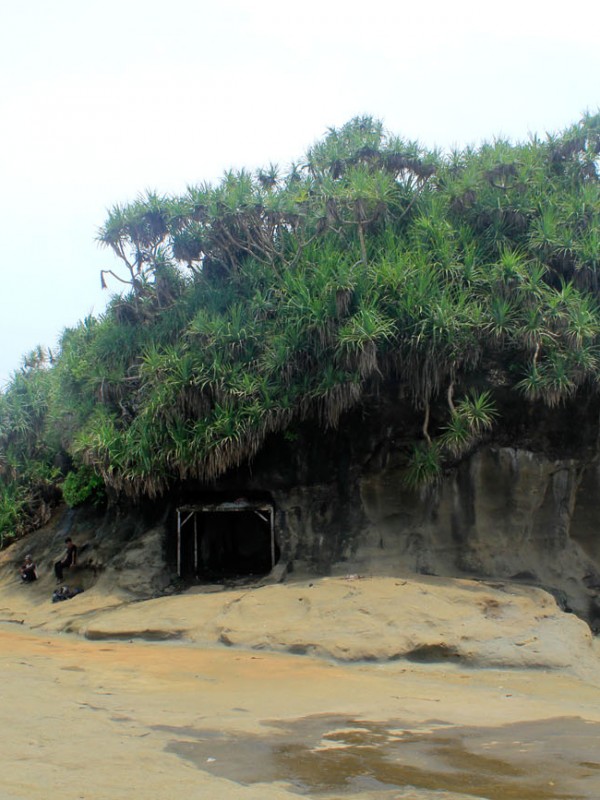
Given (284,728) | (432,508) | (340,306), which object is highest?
(340,306)

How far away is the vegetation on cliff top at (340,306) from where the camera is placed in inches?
555

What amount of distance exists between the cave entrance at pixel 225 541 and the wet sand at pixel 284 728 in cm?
439

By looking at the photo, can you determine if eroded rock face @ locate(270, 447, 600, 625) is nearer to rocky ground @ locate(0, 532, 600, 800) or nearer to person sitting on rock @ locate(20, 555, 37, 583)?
rocky ground @ locate(0, 532, 600, 800)

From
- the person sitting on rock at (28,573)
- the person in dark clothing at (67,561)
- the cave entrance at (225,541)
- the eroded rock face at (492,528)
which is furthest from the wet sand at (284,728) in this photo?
the person sitting on rock at (28,573)

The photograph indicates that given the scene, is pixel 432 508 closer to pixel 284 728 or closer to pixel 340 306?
pixel 340 306

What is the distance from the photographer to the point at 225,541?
17.9 meters

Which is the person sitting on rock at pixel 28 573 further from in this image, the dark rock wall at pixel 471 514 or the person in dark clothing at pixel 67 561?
the dark rock wall at pixel 471 514

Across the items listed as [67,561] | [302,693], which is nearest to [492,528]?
[302,693]

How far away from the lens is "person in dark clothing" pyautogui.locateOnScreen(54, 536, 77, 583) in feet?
55.5

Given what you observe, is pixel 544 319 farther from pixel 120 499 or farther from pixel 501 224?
pixel 120 499

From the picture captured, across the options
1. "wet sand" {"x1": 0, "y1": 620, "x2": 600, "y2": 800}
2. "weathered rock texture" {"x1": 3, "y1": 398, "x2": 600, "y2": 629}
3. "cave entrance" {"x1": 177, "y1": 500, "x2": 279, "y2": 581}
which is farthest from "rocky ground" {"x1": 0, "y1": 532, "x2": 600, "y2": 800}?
"cave entrance" {"x1": 177, "y1": 500, "x2": 279, "y2": 581}

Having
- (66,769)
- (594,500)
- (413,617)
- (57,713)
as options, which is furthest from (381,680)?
(594,500)

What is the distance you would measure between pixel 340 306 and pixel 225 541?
20.9 ft

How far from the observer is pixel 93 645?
1274cm
